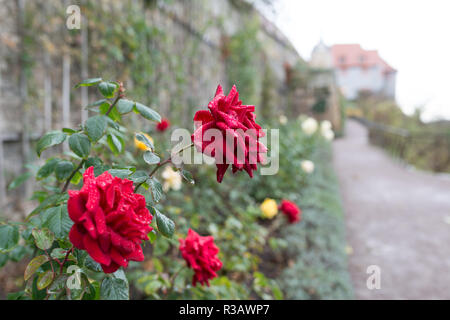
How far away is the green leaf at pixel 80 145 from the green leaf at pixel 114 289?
27 cm

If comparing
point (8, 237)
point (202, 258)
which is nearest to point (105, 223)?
point (8, 237)

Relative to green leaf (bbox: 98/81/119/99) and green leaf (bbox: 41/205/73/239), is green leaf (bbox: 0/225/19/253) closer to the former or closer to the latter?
green leaf (bbox: 41/205/73/239)

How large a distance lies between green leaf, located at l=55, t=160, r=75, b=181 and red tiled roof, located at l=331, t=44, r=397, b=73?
32733mm

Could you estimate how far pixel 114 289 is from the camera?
611mm

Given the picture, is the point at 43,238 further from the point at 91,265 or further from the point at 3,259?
the point at 3,259

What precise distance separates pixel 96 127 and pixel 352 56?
33896mm

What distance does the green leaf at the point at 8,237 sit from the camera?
0.65 m

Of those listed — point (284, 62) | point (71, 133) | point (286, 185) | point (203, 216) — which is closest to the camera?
point (71, 133)

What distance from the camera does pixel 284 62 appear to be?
38.0 ft

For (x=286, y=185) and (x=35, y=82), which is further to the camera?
(x=286, y=185)

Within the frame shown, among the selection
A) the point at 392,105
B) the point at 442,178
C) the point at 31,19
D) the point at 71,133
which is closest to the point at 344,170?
the point at 442,178

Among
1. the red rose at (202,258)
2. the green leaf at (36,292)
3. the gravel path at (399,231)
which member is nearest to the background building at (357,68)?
the gravel path at (399,231)

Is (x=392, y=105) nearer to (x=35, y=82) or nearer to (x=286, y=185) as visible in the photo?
(x=286, y=185)
